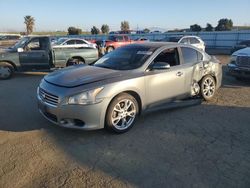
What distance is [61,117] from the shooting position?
4.54 m

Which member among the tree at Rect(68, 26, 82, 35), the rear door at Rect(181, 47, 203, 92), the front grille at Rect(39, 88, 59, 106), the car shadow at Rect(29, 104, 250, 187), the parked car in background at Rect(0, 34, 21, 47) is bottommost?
the car shadow at Rect(29, 104, 250, 187)

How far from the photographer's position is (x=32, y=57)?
11086 millimetres

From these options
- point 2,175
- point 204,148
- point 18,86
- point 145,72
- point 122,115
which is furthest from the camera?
point 18,86

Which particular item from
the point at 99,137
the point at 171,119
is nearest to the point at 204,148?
the point at 171,119

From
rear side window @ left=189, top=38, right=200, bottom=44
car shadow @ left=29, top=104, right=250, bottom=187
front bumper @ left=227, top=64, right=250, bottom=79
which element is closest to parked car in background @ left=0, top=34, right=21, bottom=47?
rear side window @ left=189, top=38, right=200, bottom=44

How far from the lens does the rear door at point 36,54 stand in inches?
436

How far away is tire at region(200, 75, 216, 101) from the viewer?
6842 millimetres

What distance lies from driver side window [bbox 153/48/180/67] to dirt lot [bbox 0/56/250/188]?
1.12 m

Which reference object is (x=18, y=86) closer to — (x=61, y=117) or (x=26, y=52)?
(x=26, y=52)

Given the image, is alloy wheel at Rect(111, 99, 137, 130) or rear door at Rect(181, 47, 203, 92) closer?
alloy wheel at Rect(111, 99, 137, 130)

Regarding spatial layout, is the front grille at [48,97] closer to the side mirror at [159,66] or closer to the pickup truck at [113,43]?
the side mirror at [159,66]

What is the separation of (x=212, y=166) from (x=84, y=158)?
6.00 feet

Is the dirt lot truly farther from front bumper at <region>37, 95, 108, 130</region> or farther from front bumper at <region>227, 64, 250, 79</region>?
front bumper at <region>227, 64, 250, 79</region>

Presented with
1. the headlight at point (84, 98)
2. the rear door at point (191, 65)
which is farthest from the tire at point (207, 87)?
the headlight at point (84, 98)
